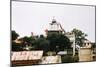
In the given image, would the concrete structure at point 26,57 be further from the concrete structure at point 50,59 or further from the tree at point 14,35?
the tree at point 14,35

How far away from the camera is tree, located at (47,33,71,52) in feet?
7.61

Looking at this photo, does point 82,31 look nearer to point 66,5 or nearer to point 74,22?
point 74,22

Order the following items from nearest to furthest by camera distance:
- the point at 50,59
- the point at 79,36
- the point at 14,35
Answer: the point at 14,35, the point at 50,59, the point at 79,36

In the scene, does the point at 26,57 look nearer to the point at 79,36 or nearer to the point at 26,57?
the point at 26,57

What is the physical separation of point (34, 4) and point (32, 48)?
493 mm

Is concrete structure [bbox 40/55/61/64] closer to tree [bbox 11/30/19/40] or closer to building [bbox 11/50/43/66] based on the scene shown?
building [bbox 11/50/43/66]

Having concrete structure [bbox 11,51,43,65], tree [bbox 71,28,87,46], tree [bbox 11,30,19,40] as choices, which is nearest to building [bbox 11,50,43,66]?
concrete structure [bbox 11,51,43,65]

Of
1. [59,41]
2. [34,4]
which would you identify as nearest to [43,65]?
[59,41]

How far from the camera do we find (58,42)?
235cm

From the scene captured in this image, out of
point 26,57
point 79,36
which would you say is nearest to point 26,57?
point 26,57

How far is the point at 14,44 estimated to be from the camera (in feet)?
7.13

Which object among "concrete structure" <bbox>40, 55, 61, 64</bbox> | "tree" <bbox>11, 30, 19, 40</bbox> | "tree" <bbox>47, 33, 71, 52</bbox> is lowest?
"concrete structure" <bbox>40, 55, 61, 64</bbox>

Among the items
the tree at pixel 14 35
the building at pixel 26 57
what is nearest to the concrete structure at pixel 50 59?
the building at pixel 26 57

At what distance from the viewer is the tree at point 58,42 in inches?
91.4
